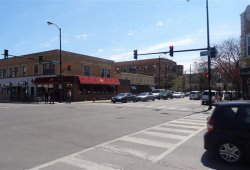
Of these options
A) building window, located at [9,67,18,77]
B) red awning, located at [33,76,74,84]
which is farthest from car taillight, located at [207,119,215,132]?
building window, located at [9,67,18,77]

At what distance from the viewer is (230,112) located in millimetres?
7867

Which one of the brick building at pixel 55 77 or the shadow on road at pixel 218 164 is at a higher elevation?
the brick building at pixel 55 77

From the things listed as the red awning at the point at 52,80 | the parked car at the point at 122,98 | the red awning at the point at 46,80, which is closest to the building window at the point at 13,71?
the red awning at the point at 46,80

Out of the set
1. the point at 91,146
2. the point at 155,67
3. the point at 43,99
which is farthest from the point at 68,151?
the point at 155,67

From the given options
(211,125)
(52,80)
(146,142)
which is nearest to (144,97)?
(52,80)

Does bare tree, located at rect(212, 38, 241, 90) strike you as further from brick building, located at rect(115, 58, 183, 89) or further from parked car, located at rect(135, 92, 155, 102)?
brick building, located at rect(115, 58, 183, 89)

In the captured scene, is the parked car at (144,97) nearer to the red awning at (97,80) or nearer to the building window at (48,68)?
the red awning at (97,80)

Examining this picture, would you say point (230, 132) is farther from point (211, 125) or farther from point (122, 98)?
point (122, 98)

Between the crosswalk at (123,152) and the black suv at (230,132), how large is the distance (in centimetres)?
145

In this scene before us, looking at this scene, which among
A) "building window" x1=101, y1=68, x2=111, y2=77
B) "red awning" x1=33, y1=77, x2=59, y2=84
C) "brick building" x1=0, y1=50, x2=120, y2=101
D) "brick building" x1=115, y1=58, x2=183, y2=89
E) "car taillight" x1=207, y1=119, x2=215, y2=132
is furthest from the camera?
"brick building" x1=115, y1=58, x2=183, y2=89

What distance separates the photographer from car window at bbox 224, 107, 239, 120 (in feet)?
25.5

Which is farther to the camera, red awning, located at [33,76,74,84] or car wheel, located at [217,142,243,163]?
red awning, located at [33,76,74,84]

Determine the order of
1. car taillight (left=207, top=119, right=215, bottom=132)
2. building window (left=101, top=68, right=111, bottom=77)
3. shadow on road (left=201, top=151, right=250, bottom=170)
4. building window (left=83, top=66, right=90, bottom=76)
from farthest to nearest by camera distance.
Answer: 1. building window (left=101, top=68, right=111, bottom=77)
2. building window (left=83, top=66, right=90, bottom=76)
3. car taillight (left=207, top=119, right=215, bottom=132)
4. shadow on road (left=201, top=151, right=250, bottom=170)

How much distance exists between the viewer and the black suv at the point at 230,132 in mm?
7491
